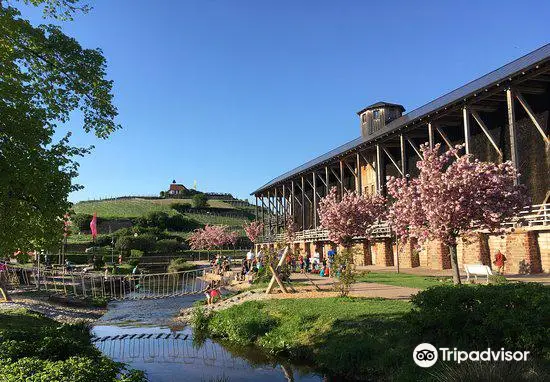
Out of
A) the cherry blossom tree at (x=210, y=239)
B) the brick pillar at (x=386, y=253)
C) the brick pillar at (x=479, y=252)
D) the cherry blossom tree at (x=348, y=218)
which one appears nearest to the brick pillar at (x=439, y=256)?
the brick pillar at (x=479, y=252)

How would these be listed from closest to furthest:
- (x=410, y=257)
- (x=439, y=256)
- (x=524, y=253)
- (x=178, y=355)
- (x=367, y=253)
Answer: (x=178, y=355), (x=524, y=253), (x=439, y=256), (x=410, y=257), (x=367, y=253)

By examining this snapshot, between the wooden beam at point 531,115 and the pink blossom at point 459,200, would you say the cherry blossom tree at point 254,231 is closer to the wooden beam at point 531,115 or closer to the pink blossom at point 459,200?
the wooden beam at point 531,115

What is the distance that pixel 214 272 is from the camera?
3419 centimetres

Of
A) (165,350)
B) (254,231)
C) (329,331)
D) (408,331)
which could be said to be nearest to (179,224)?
(254,231)

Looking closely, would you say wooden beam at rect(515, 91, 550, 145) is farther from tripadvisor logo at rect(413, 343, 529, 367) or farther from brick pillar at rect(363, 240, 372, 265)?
tripadvisor logo at rect(413, 343, 529, 367)

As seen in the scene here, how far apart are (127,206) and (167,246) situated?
45813 mm

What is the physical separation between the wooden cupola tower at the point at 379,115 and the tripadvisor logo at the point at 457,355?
132ft

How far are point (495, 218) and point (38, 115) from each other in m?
13.5

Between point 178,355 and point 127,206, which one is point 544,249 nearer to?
point 178,355

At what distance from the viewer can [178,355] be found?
12555mm

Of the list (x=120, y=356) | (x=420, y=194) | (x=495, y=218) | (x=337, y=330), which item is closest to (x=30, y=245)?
(x=120, y=356)

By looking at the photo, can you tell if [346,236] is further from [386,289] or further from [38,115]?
[38,115]

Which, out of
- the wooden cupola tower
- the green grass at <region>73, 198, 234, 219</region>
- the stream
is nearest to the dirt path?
the stream

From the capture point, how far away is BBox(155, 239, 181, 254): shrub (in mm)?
67500
